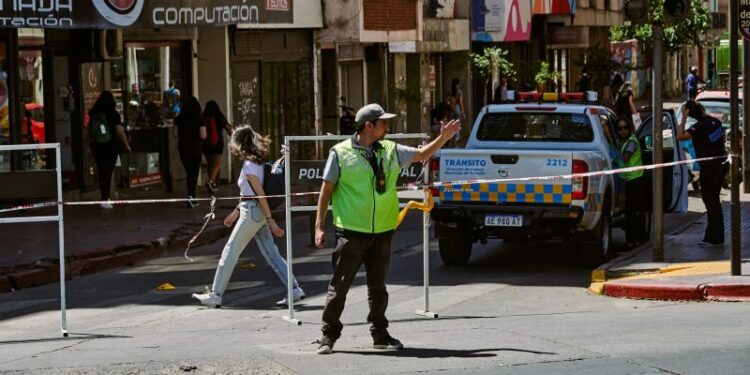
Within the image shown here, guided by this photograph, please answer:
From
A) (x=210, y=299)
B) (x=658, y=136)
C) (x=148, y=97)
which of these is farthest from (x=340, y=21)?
(x=210, y=299)

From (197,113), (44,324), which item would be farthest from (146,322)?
(197,113)

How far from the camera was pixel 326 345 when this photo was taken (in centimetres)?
1005

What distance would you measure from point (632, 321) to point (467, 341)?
1670mm

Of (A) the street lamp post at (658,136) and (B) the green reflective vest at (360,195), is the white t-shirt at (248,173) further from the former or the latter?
(A) the street lamp post at (658,136)

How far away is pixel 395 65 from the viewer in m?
37.3

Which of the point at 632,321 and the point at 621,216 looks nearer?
the point at 632,321

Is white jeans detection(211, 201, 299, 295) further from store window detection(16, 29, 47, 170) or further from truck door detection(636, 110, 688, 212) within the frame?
store window detection(16, 29, 47, 170)

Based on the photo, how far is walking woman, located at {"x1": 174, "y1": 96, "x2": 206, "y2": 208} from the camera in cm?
2230

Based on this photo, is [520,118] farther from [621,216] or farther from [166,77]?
[166,77]

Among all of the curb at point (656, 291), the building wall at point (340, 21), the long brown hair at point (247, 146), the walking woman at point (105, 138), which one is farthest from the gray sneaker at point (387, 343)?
the building wall at point (340, 21)

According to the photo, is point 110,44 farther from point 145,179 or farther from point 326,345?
point 326,345

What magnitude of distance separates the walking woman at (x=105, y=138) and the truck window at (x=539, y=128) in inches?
265

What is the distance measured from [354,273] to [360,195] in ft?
1.83

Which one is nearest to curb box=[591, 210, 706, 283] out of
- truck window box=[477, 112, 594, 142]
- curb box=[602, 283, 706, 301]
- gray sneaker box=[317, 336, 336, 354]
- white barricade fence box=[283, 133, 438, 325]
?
curb box=[602, 283, 706, 301]
